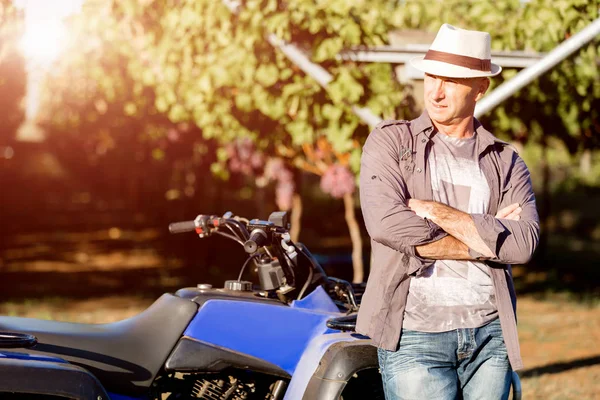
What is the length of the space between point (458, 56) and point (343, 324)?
116 cm

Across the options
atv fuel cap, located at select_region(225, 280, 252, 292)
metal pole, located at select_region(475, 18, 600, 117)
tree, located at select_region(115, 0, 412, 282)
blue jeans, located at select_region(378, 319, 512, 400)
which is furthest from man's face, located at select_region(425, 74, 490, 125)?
tree, located at select_region(115, 0, 412, 282)

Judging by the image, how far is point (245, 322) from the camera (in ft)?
12.2

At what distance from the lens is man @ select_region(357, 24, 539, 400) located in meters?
3.24

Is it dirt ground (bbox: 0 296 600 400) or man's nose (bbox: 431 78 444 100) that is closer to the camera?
man's nose (bbox: 431 78 444 100)

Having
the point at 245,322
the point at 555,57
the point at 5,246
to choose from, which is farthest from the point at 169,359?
the point at 5,246

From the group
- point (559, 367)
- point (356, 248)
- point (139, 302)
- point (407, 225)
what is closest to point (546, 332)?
point (559, 367)

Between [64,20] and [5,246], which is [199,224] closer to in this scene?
[64,20]

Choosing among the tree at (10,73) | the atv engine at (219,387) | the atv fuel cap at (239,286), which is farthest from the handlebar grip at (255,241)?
the tree at (10,73)

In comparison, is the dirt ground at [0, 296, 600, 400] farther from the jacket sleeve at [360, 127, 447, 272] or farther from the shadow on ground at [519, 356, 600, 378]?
the jacket sleeve at [360, 127, 447, 272]

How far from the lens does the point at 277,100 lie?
8.06 m

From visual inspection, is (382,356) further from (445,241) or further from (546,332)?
(546,332)

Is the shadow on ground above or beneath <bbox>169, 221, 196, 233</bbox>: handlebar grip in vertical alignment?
beneath

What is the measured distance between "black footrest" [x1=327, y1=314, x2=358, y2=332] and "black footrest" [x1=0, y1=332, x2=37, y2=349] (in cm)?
117

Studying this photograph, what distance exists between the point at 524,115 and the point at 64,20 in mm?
5018
